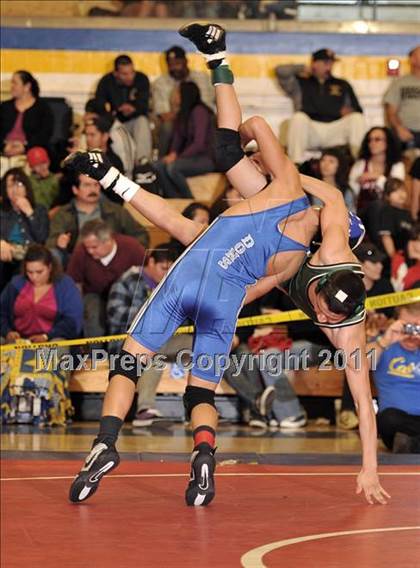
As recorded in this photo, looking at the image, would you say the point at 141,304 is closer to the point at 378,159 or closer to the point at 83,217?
the point at 83,217

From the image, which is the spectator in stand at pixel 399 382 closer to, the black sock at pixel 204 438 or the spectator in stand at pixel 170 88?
the black sock at pixel 204 438

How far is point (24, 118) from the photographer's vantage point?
10.4m

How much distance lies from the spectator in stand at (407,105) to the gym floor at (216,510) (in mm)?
3045

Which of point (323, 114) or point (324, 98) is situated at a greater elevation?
point (324, 98)

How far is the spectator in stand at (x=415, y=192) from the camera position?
964 cm

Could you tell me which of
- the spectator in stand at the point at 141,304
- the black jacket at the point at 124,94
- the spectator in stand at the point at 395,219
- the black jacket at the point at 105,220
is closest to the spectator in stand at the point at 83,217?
the black jacket at the point at 105,220

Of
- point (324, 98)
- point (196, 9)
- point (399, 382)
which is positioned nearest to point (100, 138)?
point (196, 9)

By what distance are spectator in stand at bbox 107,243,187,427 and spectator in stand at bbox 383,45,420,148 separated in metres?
2.47

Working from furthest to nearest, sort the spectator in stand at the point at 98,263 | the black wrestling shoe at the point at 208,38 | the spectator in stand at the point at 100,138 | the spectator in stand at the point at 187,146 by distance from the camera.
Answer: the spectator in stand at the point at 187,146, the spectator in stand at the point at 100,138, the spectator in stand at the point at 98,263, the black wrestling shoe at the point at 208,38

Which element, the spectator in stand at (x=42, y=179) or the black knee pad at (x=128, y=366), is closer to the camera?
the black knee pad at (x=128, y=366)

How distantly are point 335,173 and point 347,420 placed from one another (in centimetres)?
180

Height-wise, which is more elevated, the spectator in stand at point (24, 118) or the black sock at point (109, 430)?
the spectator in stand at point (24, 118)

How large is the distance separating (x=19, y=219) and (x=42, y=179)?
0.61m

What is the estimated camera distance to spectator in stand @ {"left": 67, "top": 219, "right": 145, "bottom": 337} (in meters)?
8.83
